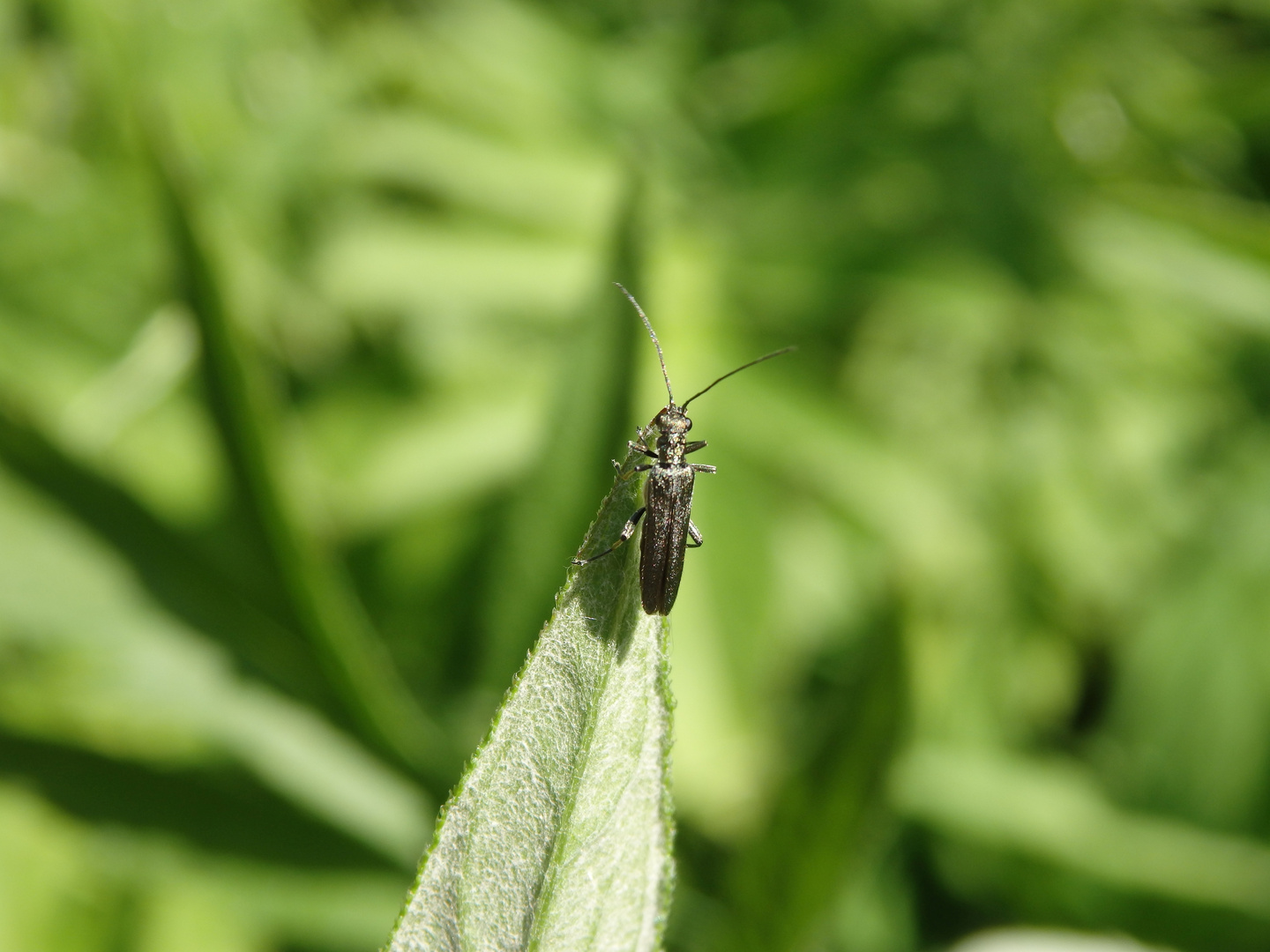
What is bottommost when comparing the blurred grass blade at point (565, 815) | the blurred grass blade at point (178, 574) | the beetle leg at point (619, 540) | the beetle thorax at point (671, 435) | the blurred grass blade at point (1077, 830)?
the blurred grass blade at point (565, 815)

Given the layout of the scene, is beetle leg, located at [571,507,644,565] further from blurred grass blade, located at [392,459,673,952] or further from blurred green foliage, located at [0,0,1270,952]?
blurred green foliage, located at [0,0,1270,952]

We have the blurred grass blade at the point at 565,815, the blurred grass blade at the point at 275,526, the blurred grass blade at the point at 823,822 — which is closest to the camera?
the blurred grass blade at the point at 565,815

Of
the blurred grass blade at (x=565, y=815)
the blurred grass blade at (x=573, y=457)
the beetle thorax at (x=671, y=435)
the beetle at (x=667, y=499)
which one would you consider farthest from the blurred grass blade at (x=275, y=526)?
the blurred grass blade at (x=565, y=815)

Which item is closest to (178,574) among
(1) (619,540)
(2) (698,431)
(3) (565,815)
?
(1) (619,540)

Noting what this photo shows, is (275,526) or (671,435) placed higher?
(671,435)

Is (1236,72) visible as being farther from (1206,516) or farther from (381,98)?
(381,98)

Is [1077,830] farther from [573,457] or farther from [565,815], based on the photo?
[565,815]

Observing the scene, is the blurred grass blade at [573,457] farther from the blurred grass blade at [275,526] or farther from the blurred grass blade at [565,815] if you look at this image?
the blurred grass blade at [565,815]

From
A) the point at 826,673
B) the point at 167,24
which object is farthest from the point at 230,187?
the point at 826,673
